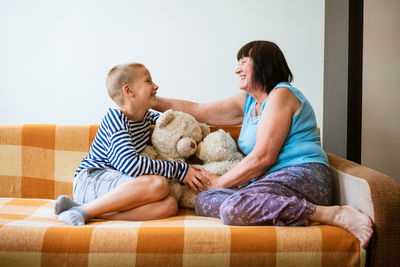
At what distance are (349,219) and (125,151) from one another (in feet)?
2.88

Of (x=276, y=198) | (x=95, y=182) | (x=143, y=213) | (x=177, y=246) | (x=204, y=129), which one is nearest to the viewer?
(x=177, y=246)

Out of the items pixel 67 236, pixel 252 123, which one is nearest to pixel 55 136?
pixel 67 236

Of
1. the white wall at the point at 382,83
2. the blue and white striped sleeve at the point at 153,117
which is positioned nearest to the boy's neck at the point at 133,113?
the blue and white striped sleeve at the point at 153,117

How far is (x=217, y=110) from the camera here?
5.63 feet

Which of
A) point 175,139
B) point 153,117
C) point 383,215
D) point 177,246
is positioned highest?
point 153,117

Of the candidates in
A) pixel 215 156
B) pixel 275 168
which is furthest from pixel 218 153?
pixel 275 168

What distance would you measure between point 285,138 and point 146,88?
646 mm

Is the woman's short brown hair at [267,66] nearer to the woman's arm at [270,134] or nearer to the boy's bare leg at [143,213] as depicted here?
the woman's arm at [270,134]

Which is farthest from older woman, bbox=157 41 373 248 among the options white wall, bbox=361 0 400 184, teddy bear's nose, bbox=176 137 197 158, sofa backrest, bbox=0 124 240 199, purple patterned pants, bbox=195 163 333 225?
white wall, bbox=361 0 400 184

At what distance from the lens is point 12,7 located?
2287mm

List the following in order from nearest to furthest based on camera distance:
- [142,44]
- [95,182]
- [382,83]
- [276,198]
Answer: [276,198] < [95,182] < [382,83] < [142,44]

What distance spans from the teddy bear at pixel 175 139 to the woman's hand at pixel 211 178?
3.4 inches

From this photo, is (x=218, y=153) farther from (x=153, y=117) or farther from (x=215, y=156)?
(x=153, y=117)

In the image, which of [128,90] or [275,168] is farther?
[128,90]
